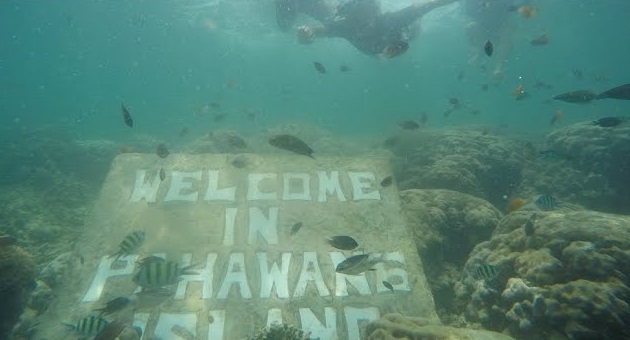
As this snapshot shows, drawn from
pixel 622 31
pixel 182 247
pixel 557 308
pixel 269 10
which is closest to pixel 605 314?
pixel 557 308

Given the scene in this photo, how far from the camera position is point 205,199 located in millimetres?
8203

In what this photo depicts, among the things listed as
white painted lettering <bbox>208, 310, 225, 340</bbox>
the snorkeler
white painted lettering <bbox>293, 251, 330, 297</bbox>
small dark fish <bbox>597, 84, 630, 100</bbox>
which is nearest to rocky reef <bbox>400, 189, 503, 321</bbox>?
white painted lettering <bbox>293, 251, 330, 297</bbox>

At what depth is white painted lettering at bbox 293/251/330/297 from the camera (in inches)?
266

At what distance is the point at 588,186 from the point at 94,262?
43.4ft

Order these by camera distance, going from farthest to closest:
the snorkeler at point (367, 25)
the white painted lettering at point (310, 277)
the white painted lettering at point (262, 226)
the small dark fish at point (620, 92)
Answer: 1. the snorkeler at point (367, 25)
2. the white painted lettering at point (262, 226)
3. the white painted lettering at point (310, 277)
4. the small dark fish at point (620, 92)

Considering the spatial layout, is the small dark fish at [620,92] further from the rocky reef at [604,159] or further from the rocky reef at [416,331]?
the rocky reef at [604,159]

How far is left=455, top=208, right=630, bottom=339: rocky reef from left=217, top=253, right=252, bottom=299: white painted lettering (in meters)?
3.72

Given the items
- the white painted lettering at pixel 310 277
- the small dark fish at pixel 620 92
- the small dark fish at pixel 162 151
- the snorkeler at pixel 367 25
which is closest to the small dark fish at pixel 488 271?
the white painted lettering at pixel 310 277

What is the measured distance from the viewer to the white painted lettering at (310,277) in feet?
22.1

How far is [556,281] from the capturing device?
522 centimetres

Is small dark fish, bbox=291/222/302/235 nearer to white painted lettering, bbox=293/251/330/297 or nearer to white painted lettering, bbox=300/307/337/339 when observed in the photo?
white painted lettering, bbox=293/251/330/297

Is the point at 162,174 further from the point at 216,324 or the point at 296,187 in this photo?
the point at 216,324

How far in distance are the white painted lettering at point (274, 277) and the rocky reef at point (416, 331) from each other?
211 centimetres

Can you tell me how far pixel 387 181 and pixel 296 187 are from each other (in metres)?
1.99
